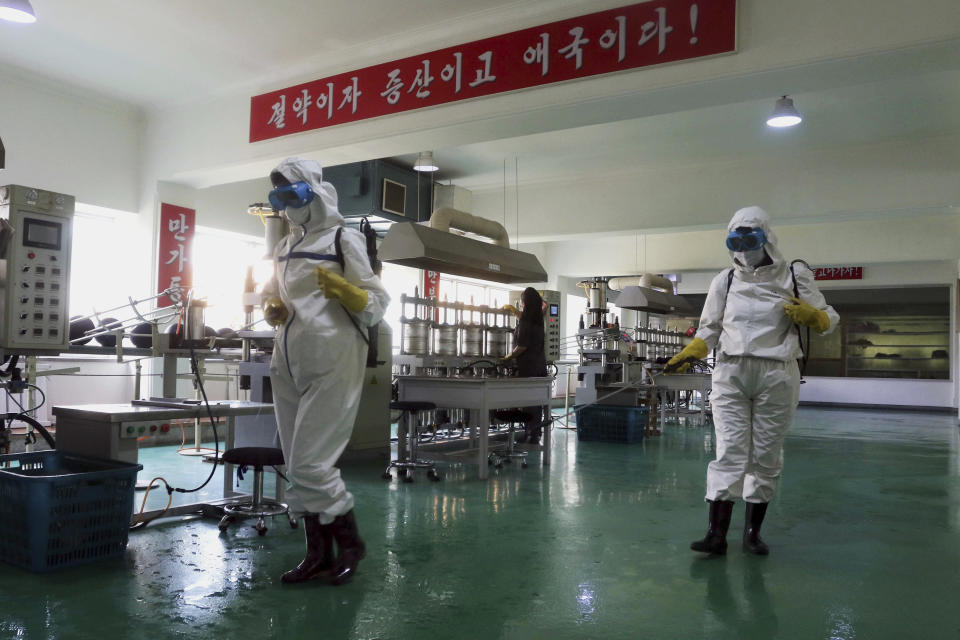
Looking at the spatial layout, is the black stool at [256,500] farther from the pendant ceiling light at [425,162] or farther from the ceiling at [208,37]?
the pendant ceiling light at [425,162]

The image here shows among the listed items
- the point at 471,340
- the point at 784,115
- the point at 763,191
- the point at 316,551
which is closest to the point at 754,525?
the point at 316,551

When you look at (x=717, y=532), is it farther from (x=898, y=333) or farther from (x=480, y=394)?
(x=898, y=333)

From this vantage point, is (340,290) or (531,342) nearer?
(340,290)

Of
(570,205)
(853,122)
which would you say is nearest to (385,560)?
(853,122)

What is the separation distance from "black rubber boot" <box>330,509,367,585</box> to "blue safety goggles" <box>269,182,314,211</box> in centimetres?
123

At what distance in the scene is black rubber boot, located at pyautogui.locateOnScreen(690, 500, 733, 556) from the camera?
329 cm

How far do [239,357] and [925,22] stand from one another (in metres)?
4.85

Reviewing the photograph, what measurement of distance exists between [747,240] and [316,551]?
2.34m

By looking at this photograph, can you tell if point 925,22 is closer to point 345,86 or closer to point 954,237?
point 345,86

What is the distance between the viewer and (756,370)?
3.25 metres

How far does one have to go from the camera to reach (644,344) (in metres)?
10.3

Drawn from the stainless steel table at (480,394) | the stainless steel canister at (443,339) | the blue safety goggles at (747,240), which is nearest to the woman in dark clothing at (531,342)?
the stainless steel table at (480,394)

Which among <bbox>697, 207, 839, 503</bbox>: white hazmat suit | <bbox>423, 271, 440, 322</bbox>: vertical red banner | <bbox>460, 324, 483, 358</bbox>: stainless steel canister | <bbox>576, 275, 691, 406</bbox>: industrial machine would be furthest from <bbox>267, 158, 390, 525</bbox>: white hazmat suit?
<bbox>423, 271, 440, 322</bbox>: vertical red banner

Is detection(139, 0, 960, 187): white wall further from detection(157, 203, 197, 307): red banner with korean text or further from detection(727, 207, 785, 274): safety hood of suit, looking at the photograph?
detection(727, 207, 785, 274): safety hood of suit
